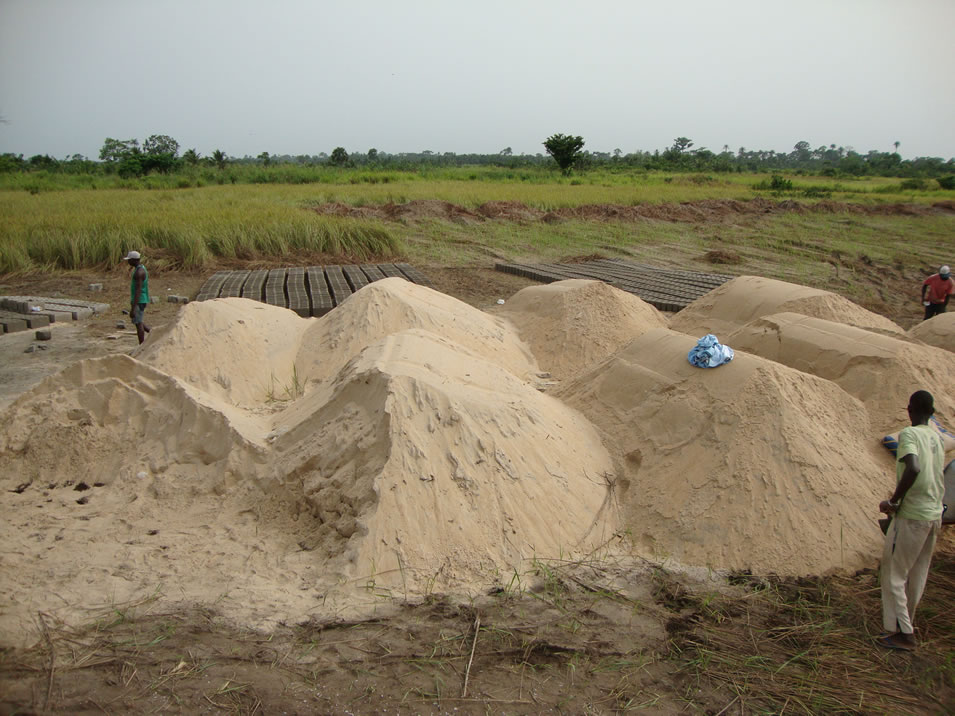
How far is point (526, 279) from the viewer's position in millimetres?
10914

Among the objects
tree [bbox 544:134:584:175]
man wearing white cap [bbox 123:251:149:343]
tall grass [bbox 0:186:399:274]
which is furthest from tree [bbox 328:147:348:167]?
man wearing white cap [bbox 123:251:149:343]

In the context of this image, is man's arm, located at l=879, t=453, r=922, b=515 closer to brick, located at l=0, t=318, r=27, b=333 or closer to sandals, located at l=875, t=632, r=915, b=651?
sandals, located at l=875, t=632, r=915, b=651

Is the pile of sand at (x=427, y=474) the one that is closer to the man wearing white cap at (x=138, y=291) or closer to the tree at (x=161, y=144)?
the man wearing white cap at (x=138, y=291)

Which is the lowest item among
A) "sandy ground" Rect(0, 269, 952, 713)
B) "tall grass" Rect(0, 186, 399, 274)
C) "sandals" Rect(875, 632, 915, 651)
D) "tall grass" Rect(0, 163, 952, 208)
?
"sandals" Rect(875, 632, 915, 651)

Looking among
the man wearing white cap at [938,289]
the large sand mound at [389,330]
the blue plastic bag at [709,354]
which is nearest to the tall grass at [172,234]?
the large sand mound at [389,330]

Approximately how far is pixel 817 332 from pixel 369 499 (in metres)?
3.63

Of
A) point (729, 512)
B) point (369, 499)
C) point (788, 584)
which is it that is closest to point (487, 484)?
point (369, 499)

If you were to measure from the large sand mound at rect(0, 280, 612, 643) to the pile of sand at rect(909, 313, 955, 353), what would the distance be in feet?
12.4

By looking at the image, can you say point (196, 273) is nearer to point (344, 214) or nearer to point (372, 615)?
point (344, 214)

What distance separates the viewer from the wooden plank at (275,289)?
8.21 m

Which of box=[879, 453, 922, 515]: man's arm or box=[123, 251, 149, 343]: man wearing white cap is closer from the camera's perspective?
box=[879, 453, 922, 515]: man's arm

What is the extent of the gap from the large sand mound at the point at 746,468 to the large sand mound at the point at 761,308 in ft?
6.54

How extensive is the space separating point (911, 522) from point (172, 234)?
36.6ft

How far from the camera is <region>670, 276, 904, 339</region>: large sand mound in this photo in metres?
6.16
